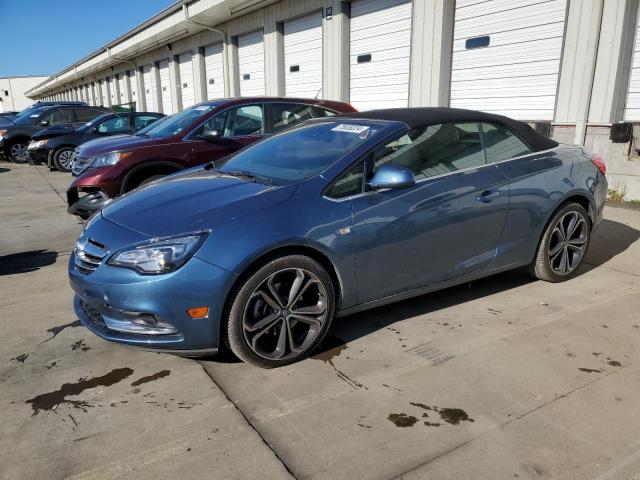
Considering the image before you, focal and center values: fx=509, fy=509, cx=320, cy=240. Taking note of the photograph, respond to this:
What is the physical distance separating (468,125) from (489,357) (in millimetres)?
1755

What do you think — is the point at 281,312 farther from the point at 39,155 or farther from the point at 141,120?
the point at 39,155

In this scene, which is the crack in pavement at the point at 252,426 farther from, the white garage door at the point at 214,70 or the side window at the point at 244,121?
the white garage door at the point at 214,70

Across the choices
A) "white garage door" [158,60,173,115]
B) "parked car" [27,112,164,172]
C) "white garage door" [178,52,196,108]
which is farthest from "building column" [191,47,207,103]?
"parked car" [27,112,164,172]

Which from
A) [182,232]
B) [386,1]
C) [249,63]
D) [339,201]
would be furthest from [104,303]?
[249,63]

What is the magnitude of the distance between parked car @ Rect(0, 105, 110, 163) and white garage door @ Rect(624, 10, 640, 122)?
13.7 m

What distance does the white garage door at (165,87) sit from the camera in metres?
24.7

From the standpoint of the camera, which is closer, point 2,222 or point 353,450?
point 353,450

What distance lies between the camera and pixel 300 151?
3691mm

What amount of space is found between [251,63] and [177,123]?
35.0 feet

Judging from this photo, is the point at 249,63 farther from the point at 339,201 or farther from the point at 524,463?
the point at 524,463

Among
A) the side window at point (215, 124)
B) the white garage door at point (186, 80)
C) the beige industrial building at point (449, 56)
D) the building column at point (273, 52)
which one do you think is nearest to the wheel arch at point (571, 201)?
the beige industrial building at point (449, 56)

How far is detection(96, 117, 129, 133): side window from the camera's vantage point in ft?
40.2

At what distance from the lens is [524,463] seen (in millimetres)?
2230

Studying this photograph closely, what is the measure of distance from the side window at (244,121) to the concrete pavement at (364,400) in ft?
11.3
